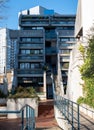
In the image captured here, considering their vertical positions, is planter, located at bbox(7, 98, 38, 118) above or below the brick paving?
above

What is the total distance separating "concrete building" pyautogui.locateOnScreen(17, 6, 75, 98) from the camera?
57781mm

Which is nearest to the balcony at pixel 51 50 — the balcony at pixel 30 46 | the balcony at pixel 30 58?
the balcony at pixel 30 46

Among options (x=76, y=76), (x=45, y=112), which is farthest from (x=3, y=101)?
(x=76, y=76)

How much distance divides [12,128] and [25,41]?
147 ft

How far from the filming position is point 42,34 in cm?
6450

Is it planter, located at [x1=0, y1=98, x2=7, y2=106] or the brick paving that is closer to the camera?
the brick paving

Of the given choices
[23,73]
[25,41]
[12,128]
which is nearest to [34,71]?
[23,73]

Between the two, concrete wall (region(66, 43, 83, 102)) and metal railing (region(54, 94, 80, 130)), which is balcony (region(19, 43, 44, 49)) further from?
metal railing (region(54, 94, 80, 130))

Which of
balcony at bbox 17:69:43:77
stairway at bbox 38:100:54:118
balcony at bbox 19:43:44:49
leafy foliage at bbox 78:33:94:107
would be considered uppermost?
balcony at bbox 19:43:44:49

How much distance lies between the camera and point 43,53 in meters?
62.0

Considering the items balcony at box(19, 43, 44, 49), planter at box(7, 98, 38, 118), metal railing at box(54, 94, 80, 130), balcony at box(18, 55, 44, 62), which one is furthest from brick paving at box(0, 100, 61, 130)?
balcony at box(19, 43, 44, 49)

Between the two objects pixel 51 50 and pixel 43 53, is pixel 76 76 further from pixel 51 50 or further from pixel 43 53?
pixel 51 50

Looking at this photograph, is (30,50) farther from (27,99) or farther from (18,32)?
(27,99)

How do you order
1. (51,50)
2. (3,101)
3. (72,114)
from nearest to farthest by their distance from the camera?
(72,114) < (3,101) < (51,50)
